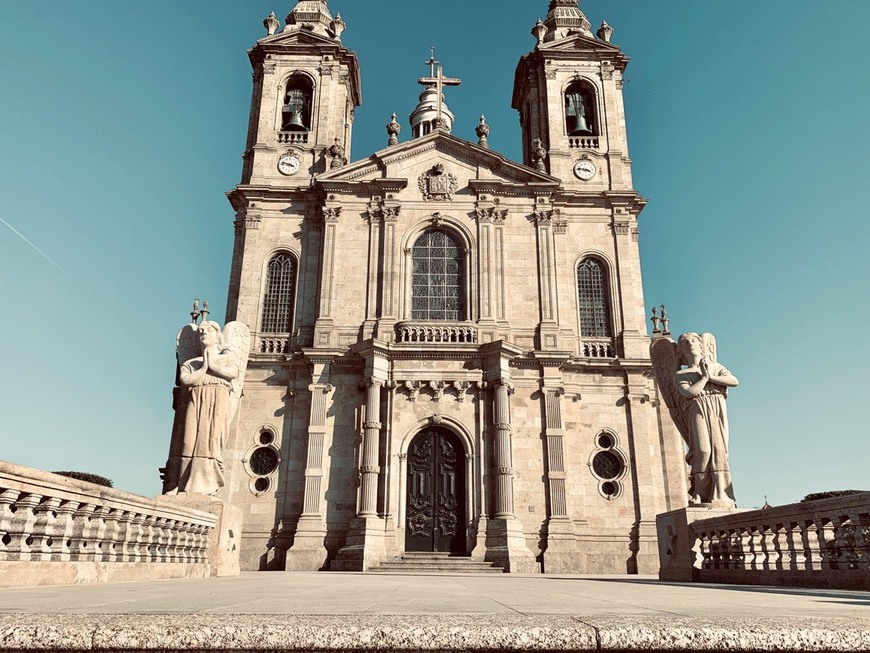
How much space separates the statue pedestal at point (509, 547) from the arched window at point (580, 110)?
14812 mm

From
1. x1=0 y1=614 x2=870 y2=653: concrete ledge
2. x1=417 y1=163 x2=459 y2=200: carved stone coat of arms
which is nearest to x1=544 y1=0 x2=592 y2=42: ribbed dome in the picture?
x1=417 y1=163 x2=459 y2=200: carved stone coat of arms

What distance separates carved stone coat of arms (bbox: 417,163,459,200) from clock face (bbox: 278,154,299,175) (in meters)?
4.70

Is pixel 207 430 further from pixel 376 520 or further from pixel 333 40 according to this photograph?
pixel 333 40

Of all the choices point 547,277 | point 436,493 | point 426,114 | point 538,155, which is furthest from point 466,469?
point 426,114

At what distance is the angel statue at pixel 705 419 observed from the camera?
37.5 ft

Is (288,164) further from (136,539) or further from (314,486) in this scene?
(136,539)

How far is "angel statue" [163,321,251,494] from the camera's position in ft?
37.7

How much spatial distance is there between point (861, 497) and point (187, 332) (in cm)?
1161

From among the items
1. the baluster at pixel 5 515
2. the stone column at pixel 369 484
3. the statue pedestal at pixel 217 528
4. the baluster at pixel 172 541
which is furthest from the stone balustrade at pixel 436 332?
the baluster at pixel 5 515

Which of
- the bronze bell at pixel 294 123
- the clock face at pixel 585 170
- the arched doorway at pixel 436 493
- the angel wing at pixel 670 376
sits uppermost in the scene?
the bronze bell at pixel 294 123

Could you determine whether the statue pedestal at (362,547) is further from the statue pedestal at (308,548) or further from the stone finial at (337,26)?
the stone finial at (337,26)

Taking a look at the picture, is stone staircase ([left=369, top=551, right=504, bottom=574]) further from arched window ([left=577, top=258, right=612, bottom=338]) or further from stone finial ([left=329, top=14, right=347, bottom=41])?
stone finial ([left=329, top=14, right=347, bottom=41])

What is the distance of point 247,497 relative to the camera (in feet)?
62.3

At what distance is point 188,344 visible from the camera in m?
12.8
